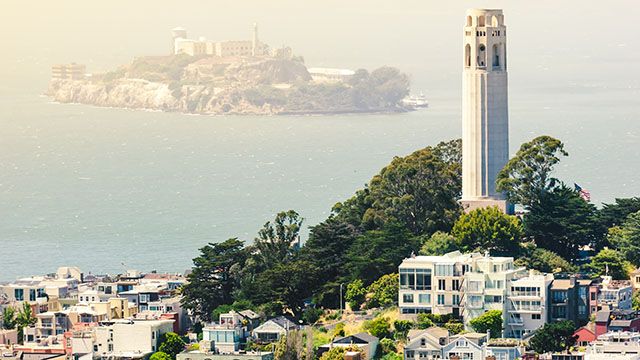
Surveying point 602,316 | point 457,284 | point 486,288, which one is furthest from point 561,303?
point 457,284

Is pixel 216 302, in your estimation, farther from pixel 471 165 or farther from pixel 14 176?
pixel 14 176

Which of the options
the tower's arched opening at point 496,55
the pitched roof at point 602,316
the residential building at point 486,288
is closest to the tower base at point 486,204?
the tower's arched opening at point 496,55

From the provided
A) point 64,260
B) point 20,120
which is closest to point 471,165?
point 64,260

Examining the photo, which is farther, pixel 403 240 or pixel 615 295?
pixel 403 240

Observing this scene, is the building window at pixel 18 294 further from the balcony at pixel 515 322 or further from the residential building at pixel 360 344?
the balcony at pixel 515 322

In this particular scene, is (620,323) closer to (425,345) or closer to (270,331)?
(425,345)

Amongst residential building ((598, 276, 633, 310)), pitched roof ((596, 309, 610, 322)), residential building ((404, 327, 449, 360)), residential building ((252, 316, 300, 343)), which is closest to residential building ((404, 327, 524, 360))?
residential building ((404, 327, 449, 360))
